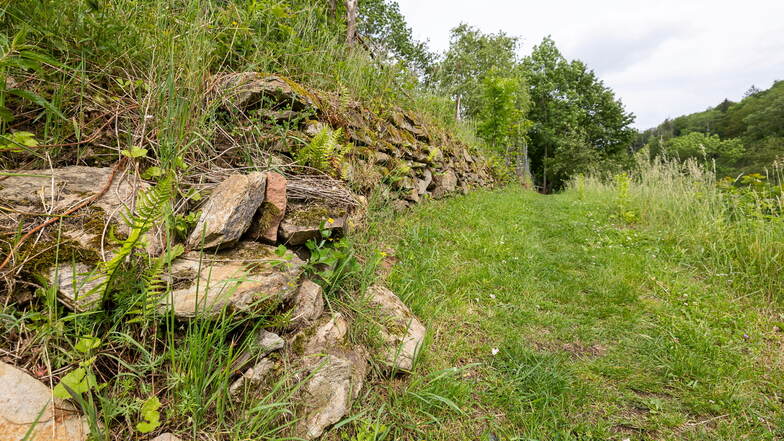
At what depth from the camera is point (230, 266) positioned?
57.6 inches

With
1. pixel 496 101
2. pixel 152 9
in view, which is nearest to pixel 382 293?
pixel 152 9

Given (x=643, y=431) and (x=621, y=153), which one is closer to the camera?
(x=643, y=431)

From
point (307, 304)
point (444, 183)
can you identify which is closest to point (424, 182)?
point (444, 183)

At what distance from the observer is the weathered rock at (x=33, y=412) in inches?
Answer: 34.0

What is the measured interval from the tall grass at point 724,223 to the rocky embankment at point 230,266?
3.45 metres

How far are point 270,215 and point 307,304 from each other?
552mm

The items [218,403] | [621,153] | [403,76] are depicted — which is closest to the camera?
[218,403]

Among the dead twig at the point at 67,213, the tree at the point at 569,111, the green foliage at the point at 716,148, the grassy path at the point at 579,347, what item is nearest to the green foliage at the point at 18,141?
the dead twig at the point at 67,213

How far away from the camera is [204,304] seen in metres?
1.24

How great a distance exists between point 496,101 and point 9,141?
12772 mm

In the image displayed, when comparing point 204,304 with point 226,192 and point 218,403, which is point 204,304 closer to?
point 218,403

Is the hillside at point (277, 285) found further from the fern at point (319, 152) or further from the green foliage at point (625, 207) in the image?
the green foliage at point (625, 207)

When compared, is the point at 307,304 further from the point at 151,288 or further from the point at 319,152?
the point at 319,152

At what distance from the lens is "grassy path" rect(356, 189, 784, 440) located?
5.32ft
